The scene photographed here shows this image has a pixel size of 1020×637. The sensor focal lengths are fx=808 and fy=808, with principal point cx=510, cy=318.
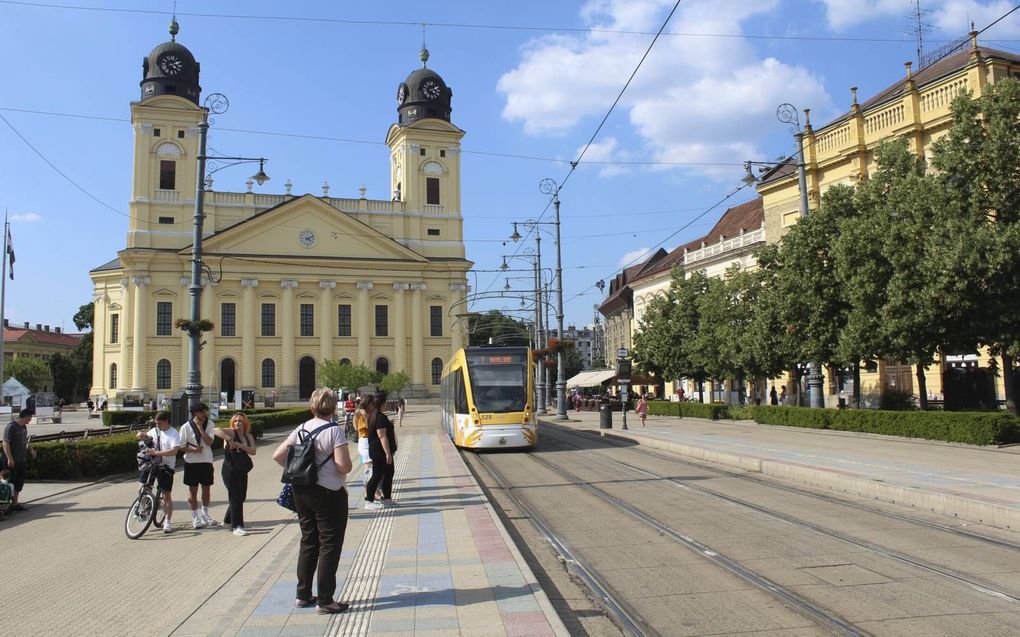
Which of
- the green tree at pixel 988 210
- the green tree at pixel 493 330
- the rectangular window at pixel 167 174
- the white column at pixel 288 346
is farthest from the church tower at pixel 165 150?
the green tree at pixel 988 210

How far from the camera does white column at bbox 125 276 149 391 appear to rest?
7231 centimetres

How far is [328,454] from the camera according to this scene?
6.35 metres

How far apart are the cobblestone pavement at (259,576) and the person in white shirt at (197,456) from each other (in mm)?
328

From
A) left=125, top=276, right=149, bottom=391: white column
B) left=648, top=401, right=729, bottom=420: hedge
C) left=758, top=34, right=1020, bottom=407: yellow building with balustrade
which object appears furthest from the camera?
left=125, top=276, right=149, bottom=391: white column

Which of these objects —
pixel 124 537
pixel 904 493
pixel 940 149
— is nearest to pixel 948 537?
pixel 904 493

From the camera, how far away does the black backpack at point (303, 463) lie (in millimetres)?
6250

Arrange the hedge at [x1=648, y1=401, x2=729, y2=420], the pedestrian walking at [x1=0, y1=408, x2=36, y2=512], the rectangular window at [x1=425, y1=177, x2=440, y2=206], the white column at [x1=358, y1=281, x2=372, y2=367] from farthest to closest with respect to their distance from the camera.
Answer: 1. the rectangular window at [x1=425, y1=177, x2=440, y2=206]
2. the white column at [x1=358, y1=281, x2=372, y2=367]
3. the hedge at [x1=648, y1=401, x2=729, y2=420]
4. the pedestrian walking at [x1=0, y1=408, x2=36, y2=512]

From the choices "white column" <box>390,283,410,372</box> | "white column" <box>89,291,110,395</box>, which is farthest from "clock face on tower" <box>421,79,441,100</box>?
"white column" <box>89,291,110,395</box>

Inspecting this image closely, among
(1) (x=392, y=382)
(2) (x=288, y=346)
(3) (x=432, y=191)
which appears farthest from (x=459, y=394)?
(3) (x=432, y=191)

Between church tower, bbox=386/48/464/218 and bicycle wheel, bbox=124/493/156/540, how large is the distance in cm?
7128

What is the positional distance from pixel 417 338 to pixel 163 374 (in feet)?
77.1

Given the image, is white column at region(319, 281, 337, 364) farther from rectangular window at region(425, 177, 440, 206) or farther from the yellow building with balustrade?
the yellow building with balustrade

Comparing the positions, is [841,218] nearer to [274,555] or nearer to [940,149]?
[940,149]

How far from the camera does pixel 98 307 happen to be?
77188 millimetres
